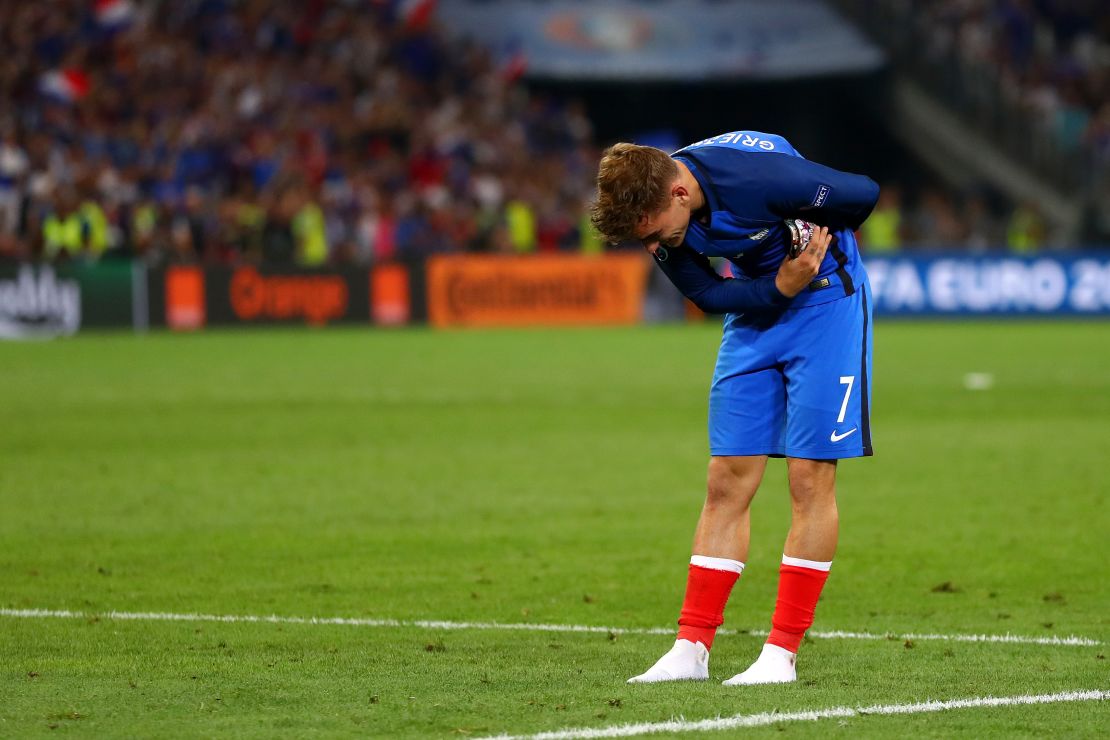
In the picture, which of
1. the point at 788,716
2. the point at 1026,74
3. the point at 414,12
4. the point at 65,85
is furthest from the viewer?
the point at 1026,74

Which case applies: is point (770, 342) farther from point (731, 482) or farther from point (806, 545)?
point (806, 545)

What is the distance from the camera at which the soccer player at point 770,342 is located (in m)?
6.21

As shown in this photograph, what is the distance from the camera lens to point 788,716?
5672 mm

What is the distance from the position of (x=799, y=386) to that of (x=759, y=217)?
641mm

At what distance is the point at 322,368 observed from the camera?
2292 centimetres

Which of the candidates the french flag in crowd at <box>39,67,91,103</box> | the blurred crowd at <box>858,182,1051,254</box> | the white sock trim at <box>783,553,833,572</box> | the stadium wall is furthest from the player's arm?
the french flag in crowd at <box>39,67,91,103</box>

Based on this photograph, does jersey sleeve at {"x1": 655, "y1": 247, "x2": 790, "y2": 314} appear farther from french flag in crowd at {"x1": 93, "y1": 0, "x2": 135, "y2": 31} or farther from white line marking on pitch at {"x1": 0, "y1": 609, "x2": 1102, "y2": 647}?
french flag in crowd at {"x1": 93, "y1": 0, "x2": 135, "y2": 31}

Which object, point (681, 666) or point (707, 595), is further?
point (707, 595)

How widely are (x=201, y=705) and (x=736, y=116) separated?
40.9 metres

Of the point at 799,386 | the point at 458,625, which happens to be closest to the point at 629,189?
the point at 799,386

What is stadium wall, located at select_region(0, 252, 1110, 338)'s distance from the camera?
3180cm

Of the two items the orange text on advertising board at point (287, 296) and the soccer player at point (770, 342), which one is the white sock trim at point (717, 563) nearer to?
the soccer player at point (770, 342)

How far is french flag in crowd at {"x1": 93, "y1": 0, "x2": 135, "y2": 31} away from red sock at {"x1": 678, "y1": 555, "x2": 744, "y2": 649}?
105ft

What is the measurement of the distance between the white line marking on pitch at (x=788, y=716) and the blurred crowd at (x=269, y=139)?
1090 inches
